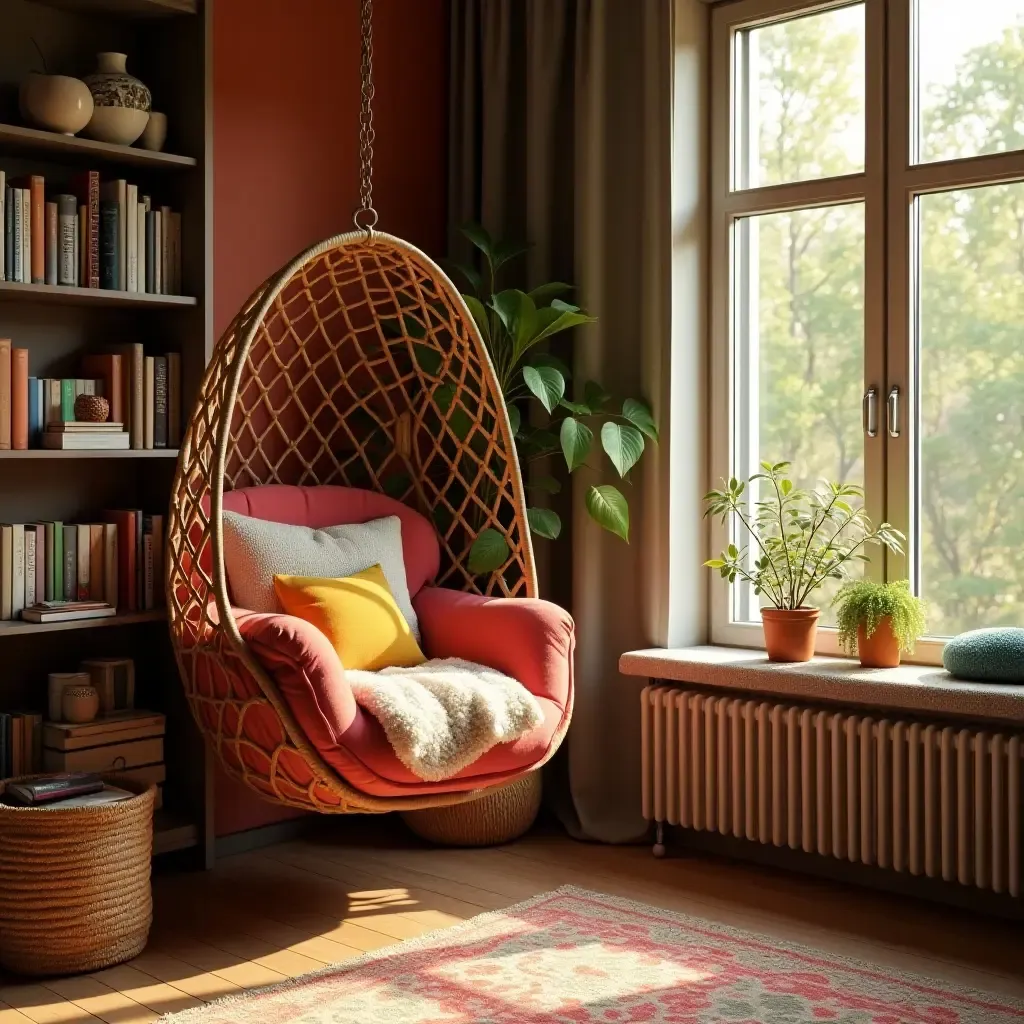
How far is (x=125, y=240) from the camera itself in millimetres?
3258

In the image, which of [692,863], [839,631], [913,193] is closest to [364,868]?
[692,863]

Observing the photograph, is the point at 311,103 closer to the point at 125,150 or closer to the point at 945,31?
the point at 125,150

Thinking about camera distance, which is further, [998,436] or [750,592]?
[750,592]

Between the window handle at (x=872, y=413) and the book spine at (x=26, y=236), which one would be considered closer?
the book spine at (x=26, y=236)

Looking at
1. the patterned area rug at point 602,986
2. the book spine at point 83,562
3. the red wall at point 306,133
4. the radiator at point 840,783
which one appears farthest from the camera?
the red wall at point 306,133

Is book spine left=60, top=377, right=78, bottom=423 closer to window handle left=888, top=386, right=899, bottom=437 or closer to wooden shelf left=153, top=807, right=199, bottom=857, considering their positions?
wooden shelf left=153, top=807, right=199, bottom=857

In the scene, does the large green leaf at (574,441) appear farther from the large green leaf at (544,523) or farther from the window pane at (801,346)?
the window pane at (801,346)

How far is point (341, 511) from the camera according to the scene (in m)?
3.63

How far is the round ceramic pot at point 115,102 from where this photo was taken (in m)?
3.21

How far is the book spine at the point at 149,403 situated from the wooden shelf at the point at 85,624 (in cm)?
42

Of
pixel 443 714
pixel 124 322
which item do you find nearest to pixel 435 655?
pixel 443 714

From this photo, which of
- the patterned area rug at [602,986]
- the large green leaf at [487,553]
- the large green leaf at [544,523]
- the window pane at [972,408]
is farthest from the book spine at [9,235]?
the window pane at [972,408]

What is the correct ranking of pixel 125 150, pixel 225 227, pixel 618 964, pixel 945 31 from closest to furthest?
pixel 618 964 < pixel 125 150 < pixel 945 31 < pixel 225 227

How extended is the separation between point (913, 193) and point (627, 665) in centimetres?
150
